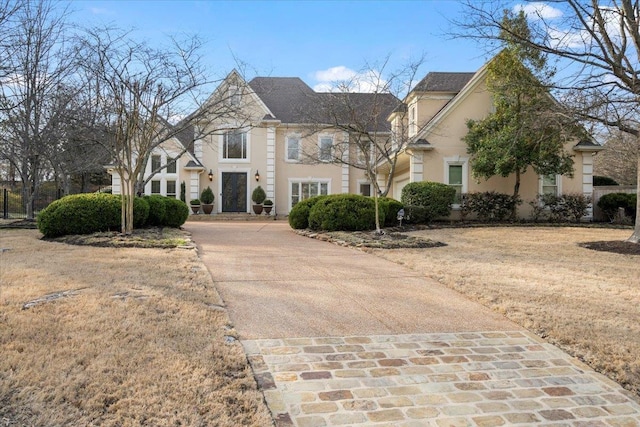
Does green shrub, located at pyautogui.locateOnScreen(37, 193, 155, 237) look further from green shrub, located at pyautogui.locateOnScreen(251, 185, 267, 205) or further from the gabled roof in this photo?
the gabled roof

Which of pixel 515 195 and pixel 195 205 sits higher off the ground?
pixel 515 195

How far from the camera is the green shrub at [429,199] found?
1552cm

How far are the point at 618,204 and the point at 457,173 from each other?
19.6 ft

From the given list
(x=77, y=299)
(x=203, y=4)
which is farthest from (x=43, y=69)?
(x=77, y=299)

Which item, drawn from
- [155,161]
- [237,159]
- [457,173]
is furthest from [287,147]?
[457,173]

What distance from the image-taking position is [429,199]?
1563 centimetres

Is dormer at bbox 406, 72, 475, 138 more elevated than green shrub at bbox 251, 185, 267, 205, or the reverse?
dormer at bbox 406, 72, 475, 138

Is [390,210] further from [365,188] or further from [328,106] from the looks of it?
[365,188]

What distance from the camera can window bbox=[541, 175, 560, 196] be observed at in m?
17.2

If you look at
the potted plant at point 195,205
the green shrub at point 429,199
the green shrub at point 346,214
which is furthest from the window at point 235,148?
the green shrub at point 346,214

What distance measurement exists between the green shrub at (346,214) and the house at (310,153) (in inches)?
203

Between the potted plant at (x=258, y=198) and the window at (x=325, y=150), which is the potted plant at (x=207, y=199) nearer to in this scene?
the potted plant at (x=258, y=198)

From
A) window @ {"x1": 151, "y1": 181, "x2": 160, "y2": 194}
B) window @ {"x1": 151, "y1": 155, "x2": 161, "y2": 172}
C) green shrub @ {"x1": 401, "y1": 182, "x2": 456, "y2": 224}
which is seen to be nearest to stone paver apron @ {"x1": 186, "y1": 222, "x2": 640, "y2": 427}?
green shrub @ {"x1": 401, "y1": 182, "x2": 456, "y2": 224}

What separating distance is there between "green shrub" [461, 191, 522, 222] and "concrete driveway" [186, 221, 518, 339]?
29.7ft
